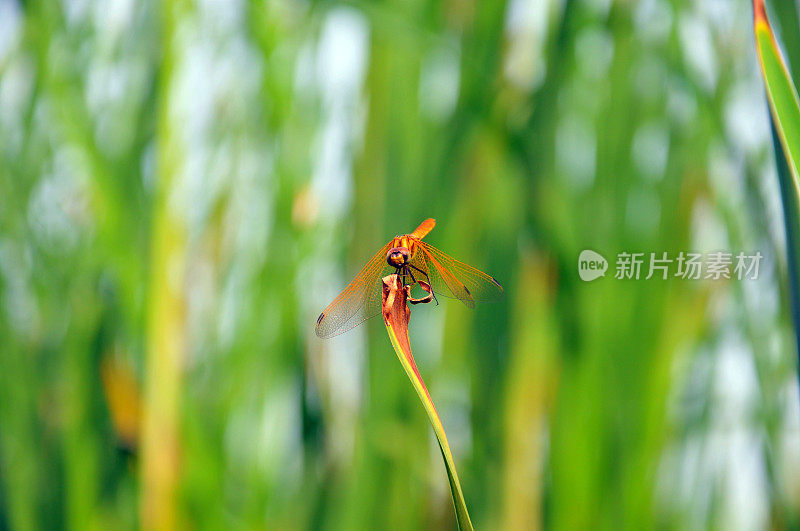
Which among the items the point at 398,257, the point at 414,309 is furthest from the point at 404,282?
the point at 414,309

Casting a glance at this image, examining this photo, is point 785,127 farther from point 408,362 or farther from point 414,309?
point 414,309

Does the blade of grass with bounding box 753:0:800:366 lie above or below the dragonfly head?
above

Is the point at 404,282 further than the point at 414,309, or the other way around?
the point at 414,309

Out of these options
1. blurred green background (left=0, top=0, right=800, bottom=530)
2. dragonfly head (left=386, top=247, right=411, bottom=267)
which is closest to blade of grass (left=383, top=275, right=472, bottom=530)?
dragonfly head (left=386, top=247, right=411, bottom=267)

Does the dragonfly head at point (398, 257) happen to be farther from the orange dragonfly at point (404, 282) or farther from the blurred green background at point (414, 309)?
the blurred green background at point (414, 309)

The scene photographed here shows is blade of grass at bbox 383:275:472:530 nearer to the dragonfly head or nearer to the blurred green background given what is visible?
the dragonfly head
